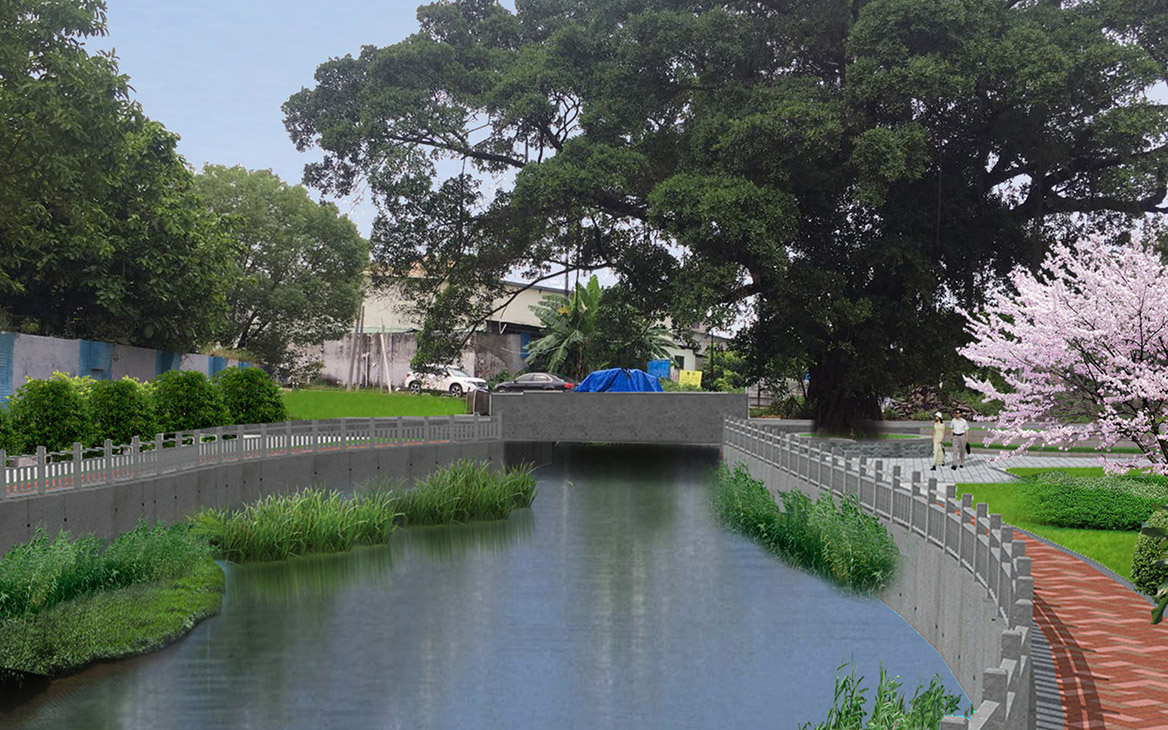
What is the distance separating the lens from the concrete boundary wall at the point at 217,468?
1861 centimetres

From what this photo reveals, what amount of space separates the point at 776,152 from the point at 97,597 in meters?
25.9

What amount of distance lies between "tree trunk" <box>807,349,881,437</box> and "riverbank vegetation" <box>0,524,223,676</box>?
26535mm

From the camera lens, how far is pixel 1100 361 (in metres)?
19.3

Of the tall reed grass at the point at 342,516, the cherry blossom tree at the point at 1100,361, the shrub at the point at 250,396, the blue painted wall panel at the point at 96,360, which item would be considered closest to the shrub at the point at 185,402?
the shrub at the point at 250,396

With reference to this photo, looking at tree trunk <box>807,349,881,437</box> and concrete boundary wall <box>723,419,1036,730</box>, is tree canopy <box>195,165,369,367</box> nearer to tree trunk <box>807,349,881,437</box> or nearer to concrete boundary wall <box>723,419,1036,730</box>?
tree trunk <box>807,349,881,437</box>

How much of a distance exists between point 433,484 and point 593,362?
26.1m

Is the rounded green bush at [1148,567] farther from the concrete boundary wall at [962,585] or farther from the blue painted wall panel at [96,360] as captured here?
the blue painted wall panel at [96,360]

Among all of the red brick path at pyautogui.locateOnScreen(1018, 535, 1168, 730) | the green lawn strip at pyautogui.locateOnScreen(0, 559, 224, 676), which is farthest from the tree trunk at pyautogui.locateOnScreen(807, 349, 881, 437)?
the green lawn strip at pyautogui.locateOnScreen(0, 559, 224, 676)

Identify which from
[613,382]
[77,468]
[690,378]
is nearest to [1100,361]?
[77,468]

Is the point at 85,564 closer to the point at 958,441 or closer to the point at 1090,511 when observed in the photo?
the point at 1090,511

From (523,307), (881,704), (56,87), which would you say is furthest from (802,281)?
(523,307)

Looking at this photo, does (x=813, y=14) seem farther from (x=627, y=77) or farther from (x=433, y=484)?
(x=433, y=484)

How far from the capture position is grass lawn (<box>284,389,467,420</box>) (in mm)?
47969

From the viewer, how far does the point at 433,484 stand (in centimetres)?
3014
